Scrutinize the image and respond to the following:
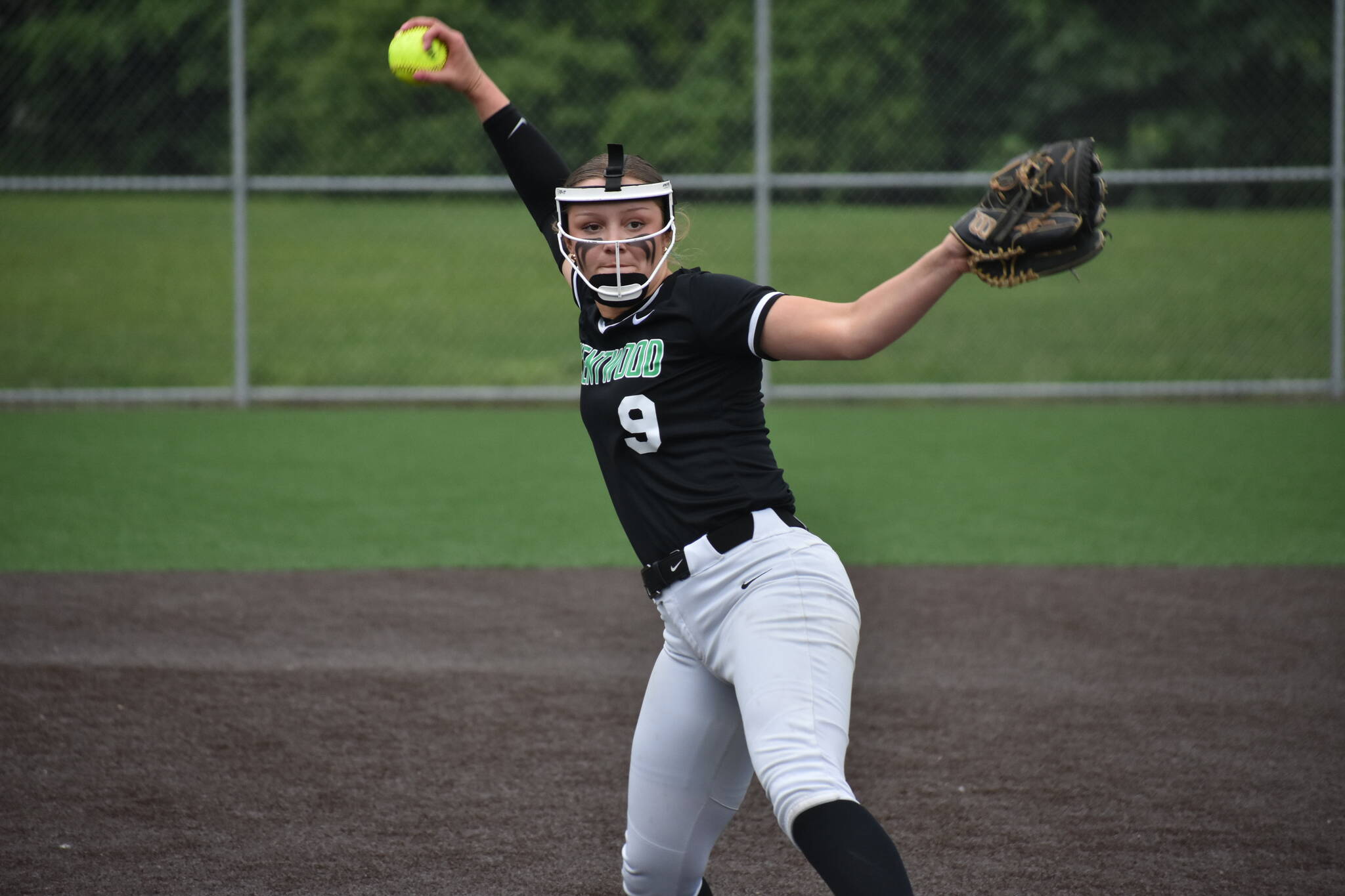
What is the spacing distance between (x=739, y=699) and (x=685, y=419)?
0.58m

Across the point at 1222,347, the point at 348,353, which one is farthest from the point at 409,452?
the point at 1222,347

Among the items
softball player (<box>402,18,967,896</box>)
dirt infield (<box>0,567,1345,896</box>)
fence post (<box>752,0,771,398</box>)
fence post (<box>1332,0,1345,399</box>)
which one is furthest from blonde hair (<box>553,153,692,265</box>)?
fence post (<box>1332,0,1345,399</box>)

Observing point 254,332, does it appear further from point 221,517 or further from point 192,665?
point 192,665

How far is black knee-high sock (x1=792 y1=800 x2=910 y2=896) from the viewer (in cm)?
249

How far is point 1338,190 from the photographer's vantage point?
470 inches

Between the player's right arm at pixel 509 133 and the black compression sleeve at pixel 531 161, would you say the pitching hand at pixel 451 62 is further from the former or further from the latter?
the black compression sleeve at pixel 531 161

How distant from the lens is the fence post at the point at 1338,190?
11.9 m

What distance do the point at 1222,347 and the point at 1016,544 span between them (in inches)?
357

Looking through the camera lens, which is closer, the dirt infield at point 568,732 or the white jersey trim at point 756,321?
the white jersey trim at point 756,321

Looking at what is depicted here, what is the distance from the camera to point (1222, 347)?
15570 mm

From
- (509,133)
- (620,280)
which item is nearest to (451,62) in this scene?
(509,133)

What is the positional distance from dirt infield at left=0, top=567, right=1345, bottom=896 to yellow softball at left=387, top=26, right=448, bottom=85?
81.8 inches

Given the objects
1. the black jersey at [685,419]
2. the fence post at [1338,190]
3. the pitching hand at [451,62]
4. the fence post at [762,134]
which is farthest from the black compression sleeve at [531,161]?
the fence post at [1338,190]

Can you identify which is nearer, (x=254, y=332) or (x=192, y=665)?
(x=192, y=665)
